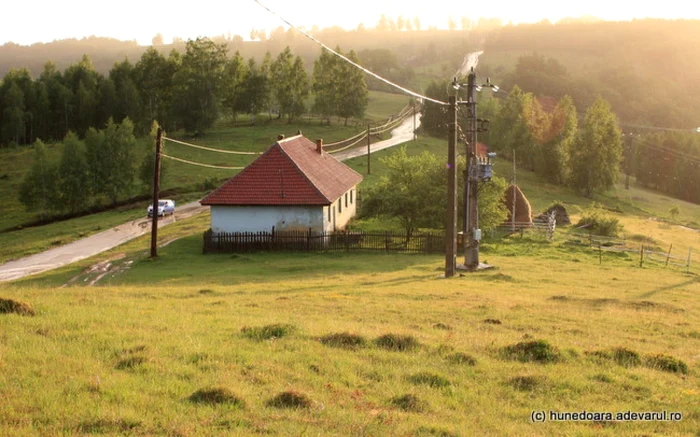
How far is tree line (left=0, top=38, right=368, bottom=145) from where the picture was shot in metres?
95.7

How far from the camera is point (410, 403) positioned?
32.5 ft

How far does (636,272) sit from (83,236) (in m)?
37.4

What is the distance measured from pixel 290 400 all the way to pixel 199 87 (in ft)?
291

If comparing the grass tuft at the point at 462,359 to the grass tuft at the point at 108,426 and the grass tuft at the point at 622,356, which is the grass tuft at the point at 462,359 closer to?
the grass tuft at the point at 622,356

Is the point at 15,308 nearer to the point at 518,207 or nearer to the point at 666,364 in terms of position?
the point at 666,364

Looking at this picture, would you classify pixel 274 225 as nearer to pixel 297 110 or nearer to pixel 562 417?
pixel 562 417

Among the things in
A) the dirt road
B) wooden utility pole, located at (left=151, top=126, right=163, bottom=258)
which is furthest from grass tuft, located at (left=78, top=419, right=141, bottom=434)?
the dirt road

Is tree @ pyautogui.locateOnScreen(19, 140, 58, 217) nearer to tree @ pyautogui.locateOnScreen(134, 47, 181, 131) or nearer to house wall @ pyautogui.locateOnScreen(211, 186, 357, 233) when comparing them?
house wall @ pyautogui.locateOnScreen(211, 186, 357, 233)

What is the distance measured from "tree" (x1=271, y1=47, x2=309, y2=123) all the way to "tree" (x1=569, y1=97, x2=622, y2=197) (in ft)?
147

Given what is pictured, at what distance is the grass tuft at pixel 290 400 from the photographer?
954 centimetres

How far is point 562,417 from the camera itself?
9844 mm

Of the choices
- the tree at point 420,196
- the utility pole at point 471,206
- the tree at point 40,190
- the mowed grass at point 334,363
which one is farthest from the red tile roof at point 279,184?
the tree at point 40,190

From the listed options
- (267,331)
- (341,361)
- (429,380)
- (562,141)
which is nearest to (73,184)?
(267,331)

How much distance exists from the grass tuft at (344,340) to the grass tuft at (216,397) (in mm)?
3983
